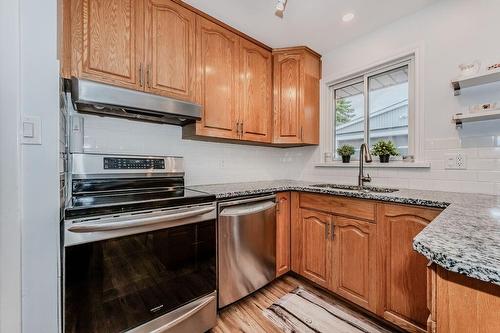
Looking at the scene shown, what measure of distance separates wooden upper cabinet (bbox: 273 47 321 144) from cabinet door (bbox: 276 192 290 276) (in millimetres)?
707

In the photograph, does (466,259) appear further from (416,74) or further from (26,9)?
(416,74)

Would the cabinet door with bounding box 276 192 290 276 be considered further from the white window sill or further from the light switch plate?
the light switch plate

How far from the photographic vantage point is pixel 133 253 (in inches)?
45.6

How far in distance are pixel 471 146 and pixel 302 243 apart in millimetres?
1493

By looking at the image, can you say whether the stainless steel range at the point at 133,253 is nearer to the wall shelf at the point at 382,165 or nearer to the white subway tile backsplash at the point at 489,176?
the wall shelf at the point at 382,165

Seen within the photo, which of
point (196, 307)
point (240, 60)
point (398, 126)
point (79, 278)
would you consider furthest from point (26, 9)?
point (398, 126)

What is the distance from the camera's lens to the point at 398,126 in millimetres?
2061

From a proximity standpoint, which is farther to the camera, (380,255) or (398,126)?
(398,126)

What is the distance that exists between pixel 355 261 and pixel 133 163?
1.83m

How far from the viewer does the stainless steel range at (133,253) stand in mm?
1016

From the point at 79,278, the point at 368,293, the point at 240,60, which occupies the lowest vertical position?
the point at 368,293

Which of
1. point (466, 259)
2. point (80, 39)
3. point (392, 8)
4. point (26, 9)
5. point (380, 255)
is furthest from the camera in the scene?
point (392, 8)

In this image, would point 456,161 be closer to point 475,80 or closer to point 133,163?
point 475,80

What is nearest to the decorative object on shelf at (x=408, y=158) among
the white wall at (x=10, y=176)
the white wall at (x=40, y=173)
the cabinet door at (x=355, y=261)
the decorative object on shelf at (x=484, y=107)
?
the decorative object on shelf at (x=484, y=107)
